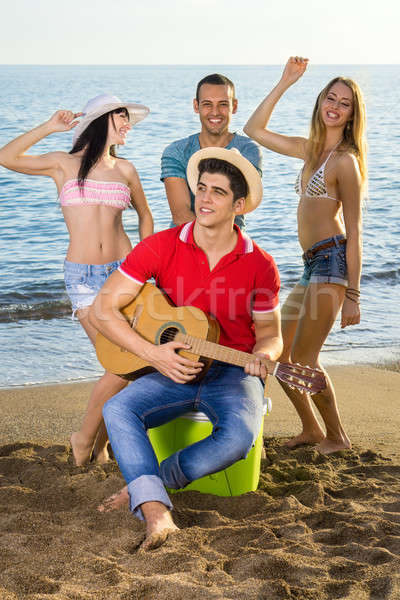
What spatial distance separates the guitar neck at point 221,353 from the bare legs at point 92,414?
0.70 meters

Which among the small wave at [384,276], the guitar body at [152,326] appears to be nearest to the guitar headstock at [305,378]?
the guitar body at [152,326]

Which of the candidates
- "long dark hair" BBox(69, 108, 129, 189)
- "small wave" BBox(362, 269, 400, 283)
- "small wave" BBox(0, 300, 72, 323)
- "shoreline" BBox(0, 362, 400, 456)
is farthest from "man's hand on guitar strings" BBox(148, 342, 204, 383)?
"small wave" BBox(362, 269, 400, 283)

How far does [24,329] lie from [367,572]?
5.40m

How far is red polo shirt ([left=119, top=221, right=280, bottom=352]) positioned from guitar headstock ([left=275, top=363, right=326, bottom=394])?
0.41 m

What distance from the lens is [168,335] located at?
348cm

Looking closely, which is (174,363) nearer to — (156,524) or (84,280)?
(156,524)

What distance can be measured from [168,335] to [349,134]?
1.67 m

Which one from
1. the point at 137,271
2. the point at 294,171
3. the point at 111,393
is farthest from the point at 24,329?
the point at 294,171

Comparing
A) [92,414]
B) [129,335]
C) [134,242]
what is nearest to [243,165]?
[129,335]

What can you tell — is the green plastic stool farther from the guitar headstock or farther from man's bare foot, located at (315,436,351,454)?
man's bare foot, located at (315,436,351,454)

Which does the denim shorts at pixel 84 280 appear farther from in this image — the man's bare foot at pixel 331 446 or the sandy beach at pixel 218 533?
the man's bare foot at pixel 331 446

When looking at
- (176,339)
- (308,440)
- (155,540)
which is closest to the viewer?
(155,540)

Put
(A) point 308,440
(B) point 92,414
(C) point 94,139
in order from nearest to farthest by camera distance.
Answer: (B) point 92,414
(C) point 94,139
(A) point 308,440

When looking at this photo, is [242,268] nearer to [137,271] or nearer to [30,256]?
[137,271]
